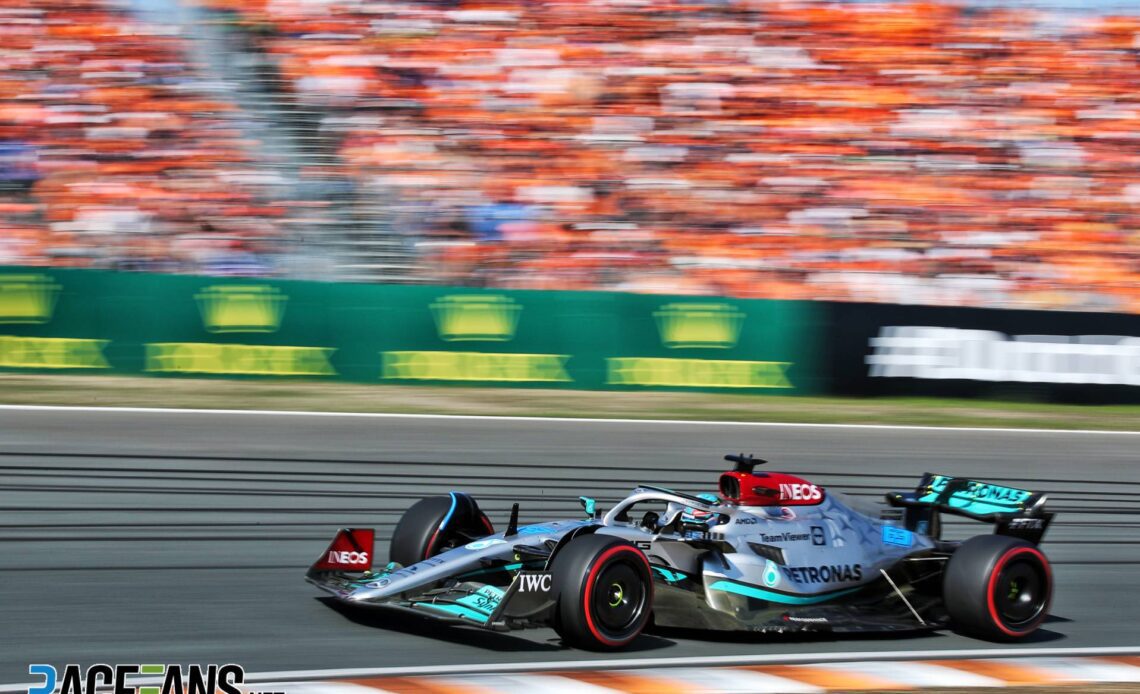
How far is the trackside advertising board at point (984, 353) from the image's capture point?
13781 millimetres

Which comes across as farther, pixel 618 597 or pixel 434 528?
pixel 434 528

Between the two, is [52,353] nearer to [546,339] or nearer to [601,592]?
[546,339]

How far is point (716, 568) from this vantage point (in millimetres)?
6008

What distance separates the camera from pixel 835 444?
1150cm

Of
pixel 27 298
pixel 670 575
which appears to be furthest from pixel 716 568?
pixel 27 298

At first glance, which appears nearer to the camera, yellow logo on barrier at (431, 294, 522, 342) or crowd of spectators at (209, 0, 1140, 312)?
yellow logo on barrier at (431, 294, 522, 342)

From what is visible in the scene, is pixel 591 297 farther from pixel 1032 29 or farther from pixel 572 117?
pixel 1032 29

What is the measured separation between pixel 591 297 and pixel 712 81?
4.02m

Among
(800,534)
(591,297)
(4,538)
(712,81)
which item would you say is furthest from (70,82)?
(800,534)

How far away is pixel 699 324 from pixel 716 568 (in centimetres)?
762

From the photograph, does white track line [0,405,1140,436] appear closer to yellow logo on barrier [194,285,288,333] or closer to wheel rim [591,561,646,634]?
yellow logo on barrier [194,285,288,333]

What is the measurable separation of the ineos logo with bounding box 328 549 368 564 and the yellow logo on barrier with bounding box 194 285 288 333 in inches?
277

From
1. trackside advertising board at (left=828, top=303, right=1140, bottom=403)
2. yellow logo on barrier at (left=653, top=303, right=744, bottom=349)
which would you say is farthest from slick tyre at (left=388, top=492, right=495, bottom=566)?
trackside advertising board at (left=828, top=303, right=1140, bottom=403)

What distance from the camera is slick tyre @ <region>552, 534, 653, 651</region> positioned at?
5.42 m
